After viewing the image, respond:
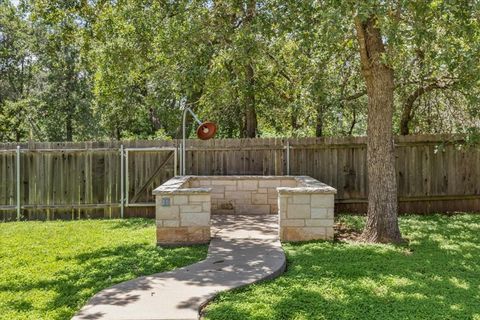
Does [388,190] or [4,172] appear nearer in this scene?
[388,190]

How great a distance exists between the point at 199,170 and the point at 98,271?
455cm

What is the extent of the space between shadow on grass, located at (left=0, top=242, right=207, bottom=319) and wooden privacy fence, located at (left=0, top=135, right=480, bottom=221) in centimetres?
325

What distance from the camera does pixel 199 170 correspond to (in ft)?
30.3

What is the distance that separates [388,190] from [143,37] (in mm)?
5411

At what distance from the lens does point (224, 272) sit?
4.58 meters

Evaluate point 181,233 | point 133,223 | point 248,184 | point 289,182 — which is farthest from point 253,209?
point 181,233

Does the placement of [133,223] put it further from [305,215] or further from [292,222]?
[305,215]

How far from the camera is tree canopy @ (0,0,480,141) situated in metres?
5.08

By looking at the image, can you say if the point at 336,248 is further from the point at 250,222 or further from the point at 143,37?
the point at 143,37

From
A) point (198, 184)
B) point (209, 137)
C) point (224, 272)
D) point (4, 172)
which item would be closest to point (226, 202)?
point (198, 184)

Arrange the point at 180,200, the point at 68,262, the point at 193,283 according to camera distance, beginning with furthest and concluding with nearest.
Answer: the point at 180,200
the point at 68,262
the point at 193,283

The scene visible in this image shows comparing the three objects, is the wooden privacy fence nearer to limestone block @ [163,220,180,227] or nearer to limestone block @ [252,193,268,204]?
limestone block @ [252,193,268,204]

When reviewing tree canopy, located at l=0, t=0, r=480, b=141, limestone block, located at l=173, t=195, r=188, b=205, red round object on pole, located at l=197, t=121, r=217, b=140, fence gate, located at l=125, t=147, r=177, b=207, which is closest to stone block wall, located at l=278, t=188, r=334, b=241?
limestone block, located at l=173, t=195, r=188, b=205

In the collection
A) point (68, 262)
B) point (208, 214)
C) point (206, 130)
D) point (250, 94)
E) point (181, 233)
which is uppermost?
point (250, 94)
